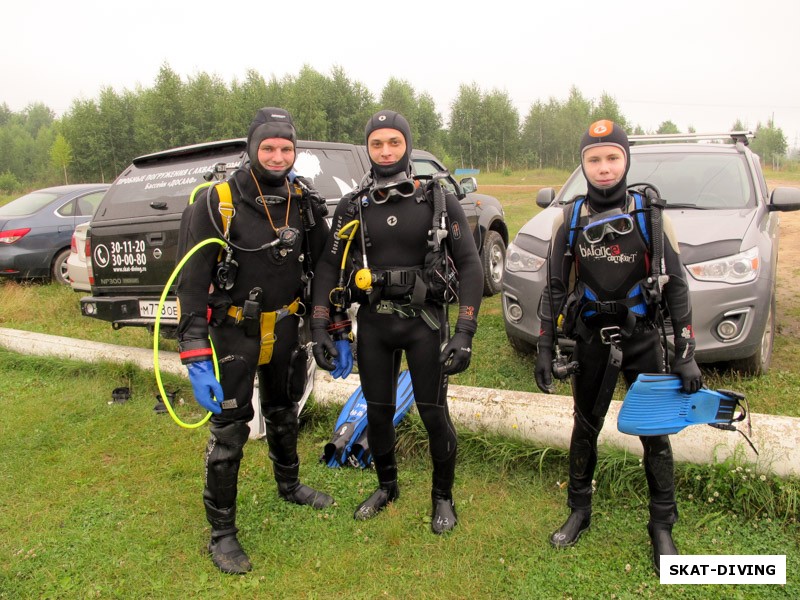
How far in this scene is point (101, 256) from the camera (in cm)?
513

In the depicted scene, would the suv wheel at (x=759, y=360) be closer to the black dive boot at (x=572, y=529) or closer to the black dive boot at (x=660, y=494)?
the black dive boot at (x=660, y=494)

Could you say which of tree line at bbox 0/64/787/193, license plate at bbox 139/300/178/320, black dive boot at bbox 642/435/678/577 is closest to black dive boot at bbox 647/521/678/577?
black dive boot at bbox 642/435/678/577

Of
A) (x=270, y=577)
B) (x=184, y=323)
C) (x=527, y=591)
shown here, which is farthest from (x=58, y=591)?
(x=527, y=591)

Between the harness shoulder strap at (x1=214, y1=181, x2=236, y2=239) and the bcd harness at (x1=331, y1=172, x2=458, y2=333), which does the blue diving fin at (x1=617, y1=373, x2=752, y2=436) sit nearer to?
the bcd harness at (x1=331, y1=172, x2=458, y2=333)

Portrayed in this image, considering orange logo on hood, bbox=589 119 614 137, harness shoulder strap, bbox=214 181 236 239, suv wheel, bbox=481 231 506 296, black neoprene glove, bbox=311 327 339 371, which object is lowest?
suv wheel, bbox=481 231 506 296

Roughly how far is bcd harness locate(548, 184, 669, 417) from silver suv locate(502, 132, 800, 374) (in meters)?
1.50

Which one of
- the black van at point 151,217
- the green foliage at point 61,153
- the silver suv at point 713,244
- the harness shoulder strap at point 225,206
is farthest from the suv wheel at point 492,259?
the green foliage at point 61,153

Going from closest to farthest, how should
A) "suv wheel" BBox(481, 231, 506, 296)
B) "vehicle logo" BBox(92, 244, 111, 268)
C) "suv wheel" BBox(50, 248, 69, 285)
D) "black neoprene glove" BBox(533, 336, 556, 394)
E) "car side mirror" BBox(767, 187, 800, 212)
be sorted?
"black neoprene glove" BBox(533, 336, 556, 394) → "car side mirror" BBox(767, 187, 800, 212) → "vehicle logo" BBox(92, 244, 111, 268) → "suv wheel" BBox(481, 231, 506, 296) → "suv wheel" BBox(50, 248, 69, 285)

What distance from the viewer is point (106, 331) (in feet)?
22.7

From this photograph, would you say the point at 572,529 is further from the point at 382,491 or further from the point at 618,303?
the point at 618,303

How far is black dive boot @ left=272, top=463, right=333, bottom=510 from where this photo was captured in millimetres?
3363

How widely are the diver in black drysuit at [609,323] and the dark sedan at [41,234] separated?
8.84m

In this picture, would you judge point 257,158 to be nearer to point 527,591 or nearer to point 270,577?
point 270,577

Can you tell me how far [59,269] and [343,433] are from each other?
7518 millimetres
